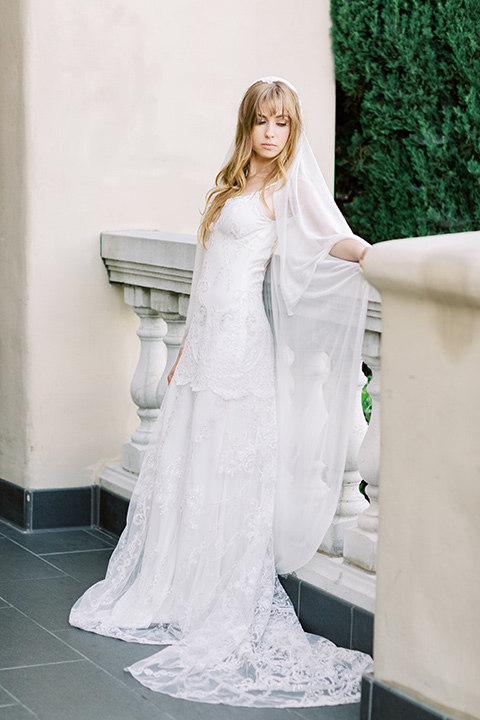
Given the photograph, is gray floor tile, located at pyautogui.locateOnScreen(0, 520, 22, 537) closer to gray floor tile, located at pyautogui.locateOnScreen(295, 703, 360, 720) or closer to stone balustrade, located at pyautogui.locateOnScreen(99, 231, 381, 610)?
stone balustrade, located at pyautogui.locateOnScreen(99, 231, 381, 610)

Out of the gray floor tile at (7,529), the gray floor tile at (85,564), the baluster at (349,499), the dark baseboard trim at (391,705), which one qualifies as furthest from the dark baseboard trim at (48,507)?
the dark baseboard trim at (391,705)

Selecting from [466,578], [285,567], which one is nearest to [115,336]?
[285,567]

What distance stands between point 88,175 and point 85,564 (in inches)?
65.8

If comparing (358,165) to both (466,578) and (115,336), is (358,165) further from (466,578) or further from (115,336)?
(466,578)

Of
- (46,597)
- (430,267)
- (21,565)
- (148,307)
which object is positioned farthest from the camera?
(148,307)

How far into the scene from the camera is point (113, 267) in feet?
15.7

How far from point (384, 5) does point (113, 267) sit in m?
2.17

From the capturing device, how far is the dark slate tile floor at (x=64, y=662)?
2.99m

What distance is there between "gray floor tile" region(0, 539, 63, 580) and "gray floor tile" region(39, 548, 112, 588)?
0.05 meters

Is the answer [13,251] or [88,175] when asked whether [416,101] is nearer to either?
[88,175]

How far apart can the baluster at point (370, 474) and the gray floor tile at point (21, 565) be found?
134 centimetres

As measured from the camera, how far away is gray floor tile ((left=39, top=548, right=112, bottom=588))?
4168mm

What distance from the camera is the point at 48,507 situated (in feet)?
15.8

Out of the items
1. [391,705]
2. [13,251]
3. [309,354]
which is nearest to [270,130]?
[309,354]
